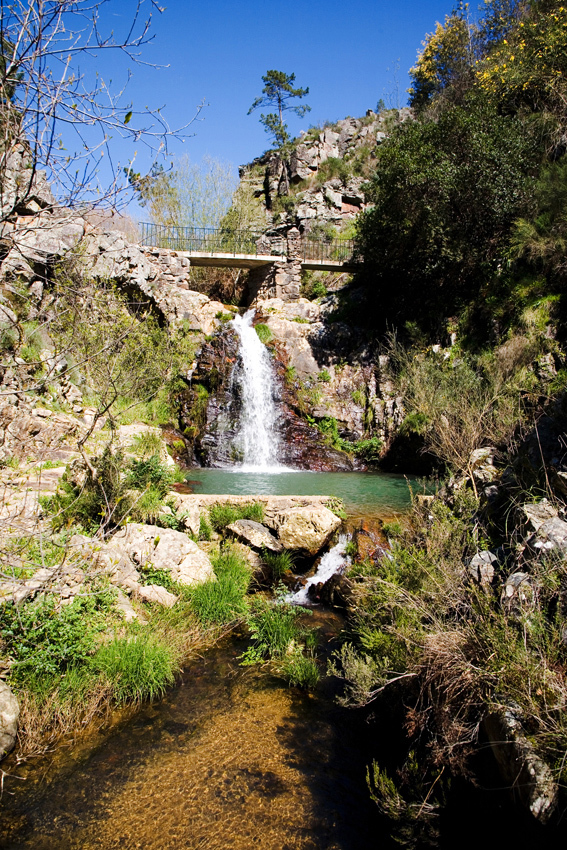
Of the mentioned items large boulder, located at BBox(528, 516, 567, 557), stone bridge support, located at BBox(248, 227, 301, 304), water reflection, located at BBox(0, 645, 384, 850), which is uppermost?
stone bridge support, located at BBox(248, 227, 301, 304)

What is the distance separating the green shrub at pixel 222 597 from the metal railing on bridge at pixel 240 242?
16.6m

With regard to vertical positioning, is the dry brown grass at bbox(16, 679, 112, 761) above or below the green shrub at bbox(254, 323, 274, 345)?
below

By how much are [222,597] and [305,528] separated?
1.84 m

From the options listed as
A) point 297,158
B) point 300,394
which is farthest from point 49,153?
Answer: point 297,158

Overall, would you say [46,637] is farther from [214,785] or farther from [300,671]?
[300,671]

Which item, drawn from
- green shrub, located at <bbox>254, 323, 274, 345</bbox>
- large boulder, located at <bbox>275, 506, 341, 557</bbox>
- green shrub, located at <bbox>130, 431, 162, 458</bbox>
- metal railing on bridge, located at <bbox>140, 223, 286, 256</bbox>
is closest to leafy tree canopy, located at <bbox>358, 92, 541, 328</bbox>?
green shrub, located at <bbox>254, 323, 274, 345</bbox>

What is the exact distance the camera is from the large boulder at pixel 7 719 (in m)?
3.54

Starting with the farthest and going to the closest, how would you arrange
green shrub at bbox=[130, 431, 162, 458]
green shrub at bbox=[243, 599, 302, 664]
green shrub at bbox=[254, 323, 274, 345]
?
green shrub at bbox=[254, 323, 274, 345]
green shrub at bbox=[130, 431, 162, 458]
green shrub at bbox=[243, 599, 302, 664]

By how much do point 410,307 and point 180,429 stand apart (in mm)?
7968

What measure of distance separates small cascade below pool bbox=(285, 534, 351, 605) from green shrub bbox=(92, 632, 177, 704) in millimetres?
2217

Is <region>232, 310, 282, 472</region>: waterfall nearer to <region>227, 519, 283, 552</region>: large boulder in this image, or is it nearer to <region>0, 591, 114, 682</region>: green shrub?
<region>227, 519, 283, 552</region>: large boulder

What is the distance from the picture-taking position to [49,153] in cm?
236

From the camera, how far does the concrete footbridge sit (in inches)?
753

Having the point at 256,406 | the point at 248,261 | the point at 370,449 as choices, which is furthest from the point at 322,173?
the point at 370,449
